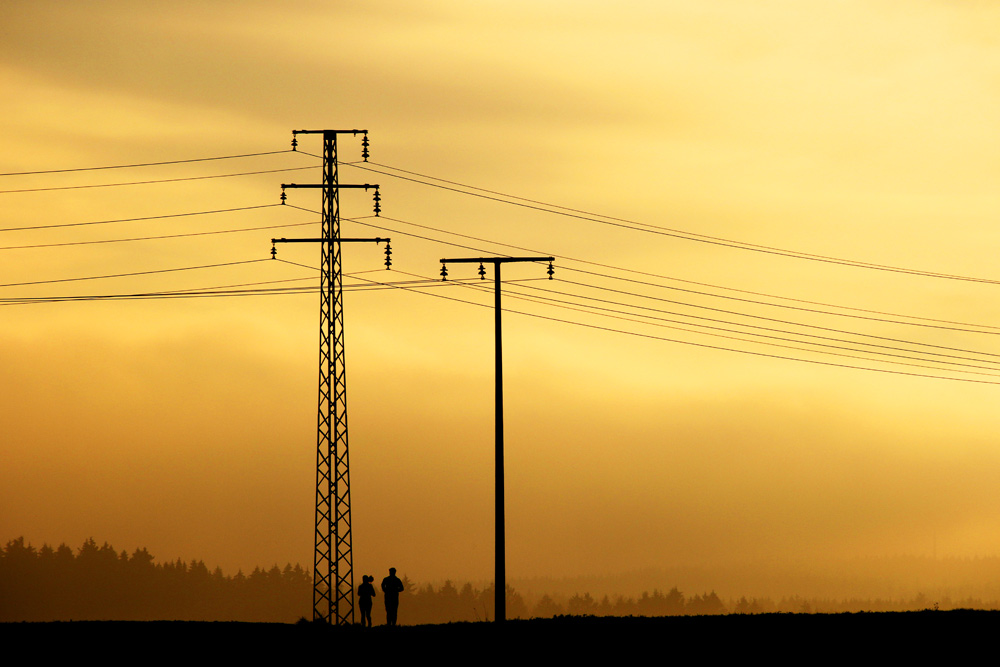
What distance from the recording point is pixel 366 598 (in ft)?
166

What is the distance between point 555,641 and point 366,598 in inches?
396

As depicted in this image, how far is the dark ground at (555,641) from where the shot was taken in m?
40.0

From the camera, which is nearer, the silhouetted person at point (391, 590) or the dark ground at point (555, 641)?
the dark ground at point (555, 641)

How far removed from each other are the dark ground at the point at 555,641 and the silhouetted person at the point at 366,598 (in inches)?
96.6

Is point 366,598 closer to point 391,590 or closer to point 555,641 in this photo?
point 391,590

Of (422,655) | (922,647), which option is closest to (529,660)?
(422,655)

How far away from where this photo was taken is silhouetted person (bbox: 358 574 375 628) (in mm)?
50406

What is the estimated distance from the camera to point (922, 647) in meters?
41.4

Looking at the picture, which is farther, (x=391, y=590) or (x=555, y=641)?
(x=391, y=590)

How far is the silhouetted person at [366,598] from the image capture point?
5041cm

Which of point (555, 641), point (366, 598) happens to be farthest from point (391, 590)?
point (555, 641)

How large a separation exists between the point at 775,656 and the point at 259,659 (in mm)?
14439

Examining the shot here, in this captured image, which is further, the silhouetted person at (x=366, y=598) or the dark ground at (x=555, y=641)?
the silhouetted person at (x=366, y=598)

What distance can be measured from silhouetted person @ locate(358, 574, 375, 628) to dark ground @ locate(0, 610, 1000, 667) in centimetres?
245
